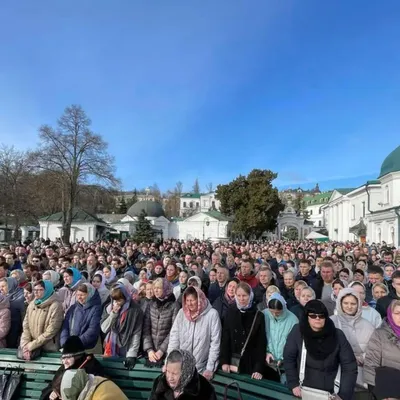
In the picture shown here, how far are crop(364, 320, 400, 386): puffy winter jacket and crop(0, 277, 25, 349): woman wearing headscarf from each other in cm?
450

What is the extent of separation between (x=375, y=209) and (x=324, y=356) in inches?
2083

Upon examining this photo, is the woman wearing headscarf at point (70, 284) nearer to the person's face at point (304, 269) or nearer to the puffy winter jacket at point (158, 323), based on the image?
the puffy winter jacket at point (158, 323)

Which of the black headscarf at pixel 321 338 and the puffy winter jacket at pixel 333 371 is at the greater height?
the black headscarf at pixel 321 338

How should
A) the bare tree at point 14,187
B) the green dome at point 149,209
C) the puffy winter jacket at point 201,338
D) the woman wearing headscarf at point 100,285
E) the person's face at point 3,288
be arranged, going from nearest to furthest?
1. the puffy winter jacket at point 201,338
2. the person's face at point 3,288
3. the woman wearing headscarf at point 100,285
4. the bare tree at point 14,187
5. the green dome at point 149,209

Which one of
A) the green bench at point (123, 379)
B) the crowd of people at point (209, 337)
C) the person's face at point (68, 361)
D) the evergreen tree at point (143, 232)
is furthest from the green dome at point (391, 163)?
the person's face at point (68, 361)

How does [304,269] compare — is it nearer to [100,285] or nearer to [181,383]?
[100,285]

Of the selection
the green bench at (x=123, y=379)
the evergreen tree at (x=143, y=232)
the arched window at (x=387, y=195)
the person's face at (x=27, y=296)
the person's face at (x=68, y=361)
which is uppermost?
the arched window at (x=387, y=195)

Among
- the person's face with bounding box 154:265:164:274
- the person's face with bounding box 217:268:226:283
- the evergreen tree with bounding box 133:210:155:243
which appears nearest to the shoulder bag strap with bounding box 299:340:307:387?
the person's face with bounding box 217:268:226:283

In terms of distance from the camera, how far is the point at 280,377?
444 centimetres

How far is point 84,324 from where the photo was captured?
16.7ft

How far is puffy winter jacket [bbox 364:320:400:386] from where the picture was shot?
362cm

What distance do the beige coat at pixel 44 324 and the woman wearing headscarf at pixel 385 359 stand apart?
12.3ft

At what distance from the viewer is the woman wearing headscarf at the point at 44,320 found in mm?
4930

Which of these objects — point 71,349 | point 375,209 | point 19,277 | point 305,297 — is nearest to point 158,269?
point 19,277
